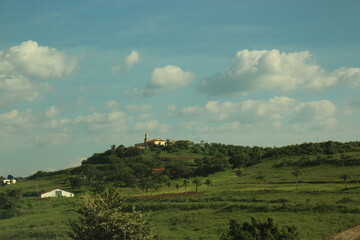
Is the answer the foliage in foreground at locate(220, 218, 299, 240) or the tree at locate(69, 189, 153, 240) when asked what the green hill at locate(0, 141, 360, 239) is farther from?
the foliage in foreground at locate(220, 218, 299, 240)

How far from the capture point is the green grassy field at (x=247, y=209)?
6172cm

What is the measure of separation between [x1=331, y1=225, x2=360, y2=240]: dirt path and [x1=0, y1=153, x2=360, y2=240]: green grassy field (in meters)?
1.17

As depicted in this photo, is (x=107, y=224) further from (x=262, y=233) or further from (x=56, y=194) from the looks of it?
(x=56, y=194)

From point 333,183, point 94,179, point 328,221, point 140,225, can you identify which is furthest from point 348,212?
point 94,179

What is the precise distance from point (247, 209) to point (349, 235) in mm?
24536

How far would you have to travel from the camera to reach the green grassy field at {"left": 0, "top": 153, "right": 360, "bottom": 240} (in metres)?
61.7

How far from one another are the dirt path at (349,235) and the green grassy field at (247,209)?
1.17 metres

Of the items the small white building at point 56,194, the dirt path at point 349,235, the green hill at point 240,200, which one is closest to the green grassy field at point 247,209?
the green hill at point 240,200

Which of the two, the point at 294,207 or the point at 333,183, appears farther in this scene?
the point at 333,183

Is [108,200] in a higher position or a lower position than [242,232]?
higher

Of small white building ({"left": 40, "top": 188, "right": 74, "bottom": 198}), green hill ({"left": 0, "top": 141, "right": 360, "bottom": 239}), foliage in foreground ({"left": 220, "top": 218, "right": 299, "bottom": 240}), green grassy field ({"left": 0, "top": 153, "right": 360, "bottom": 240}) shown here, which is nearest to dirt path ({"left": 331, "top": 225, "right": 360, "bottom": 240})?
green grassy field ({"left": 0, "top": 153, "right": 360, "bottom": 240})

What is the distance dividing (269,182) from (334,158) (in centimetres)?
2571

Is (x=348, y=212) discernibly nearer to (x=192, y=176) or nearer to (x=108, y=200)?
(x=108, y=200)

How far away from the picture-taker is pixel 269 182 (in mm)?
105875
